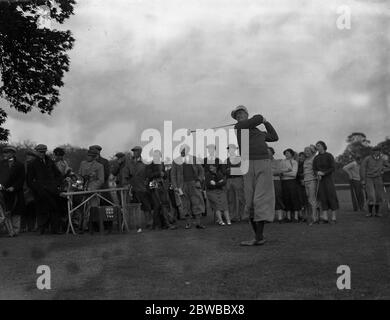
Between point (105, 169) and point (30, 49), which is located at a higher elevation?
point (30, 49)

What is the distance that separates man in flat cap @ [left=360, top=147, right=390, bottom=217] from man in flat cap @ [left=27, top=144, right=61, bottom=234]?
283 inches

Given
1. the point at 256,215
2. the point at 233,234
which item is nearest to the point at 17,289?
the point at 256,215

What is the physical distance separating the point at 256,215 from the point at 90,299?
142 inches

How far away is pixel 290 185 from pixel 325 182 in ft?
3.17

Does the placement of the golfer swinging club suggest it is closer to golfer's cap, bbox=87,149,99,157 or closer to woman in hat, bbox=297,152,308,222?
golfer's cap, bbox=87,149,99,157

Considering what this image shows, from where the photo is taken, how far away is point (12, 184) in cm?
1109

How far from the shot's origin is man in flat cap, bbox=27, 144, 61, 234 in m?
11.1

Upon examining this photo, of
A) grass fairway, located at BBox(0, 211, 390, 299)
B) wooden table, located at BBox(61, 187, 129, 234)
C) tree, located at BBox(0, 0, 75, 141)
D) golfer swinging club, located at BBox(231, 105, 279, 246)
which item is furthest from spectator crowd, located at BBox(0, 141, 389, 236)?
tree, located at BBox(0, 0, 75, 141)

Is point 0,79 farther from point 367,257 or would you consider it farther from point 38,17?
point 367,257

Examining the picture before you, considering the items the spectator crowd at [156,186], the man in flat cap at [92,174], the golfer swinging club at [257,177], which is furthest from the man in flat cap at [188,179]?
the golfer swinging club at [257,177]

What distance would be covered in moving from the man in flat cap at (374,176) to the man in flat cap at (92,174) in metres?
6.32

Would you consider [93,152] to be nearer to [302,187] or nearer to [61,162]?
[61,162]

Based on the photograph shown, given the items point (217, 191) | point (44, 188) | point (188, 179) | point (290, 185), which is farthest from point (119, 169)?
point (290, 185)

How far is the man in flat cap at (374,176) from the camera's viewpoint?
13.5 m
